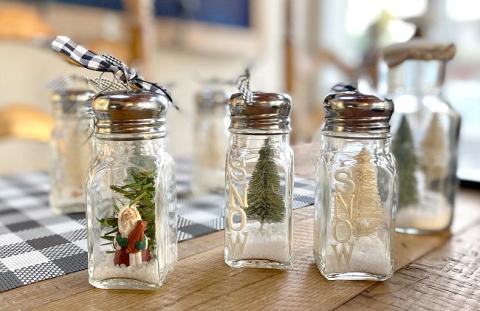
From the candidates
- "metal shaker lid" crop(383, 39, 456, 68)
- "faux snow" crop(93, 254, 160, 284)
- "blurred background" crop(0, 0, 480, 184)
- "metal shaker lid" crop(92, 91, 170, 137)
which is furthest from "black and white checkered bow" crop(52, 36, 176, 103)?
"blurred background" crop(0, 0, 480, 184)

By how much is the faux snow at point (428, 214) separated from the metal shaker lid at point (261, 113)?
24 cm

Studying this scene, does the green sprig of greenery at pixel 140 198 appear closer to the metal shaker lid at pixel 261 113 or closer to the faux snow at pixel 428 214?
the metal shaker lid at pixel 261 113

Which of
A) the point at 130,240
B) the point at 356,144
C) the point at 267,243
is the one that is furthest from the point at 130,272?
the point at 356,144

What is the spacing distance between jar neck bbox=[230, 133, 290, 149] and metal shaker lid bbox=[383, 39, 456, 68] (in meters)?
0.23

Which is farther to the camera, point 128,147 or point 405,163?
point 405,163

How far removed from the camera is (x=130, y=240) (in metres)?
0.42

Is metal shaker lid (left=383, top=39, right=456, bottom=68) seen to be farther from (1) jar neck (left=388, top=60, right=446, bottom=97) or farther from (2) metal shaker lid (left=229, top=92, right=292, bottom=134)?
(2) metal shaker lid (left=229, top=92, right=292, bottom=134)

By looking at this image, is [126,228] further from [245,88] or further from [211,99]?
[211,99]

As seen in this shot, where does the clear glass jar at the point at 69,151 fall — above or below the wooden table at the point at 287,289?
above

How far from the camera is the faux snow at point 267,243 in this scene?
468 mm

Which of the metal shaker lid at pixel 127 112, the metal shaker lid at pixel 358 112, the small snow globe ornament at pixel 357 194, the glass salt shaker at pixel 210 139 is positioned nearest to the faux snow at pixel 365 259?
the small snow globe ornament at pixel 357 194

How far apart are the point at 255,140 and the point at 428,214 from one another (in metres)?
0.28

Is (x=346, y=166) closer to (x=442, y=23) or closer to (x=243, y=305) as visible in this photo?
(x=243, y=305)

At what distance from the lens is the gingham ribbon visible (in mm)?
452
